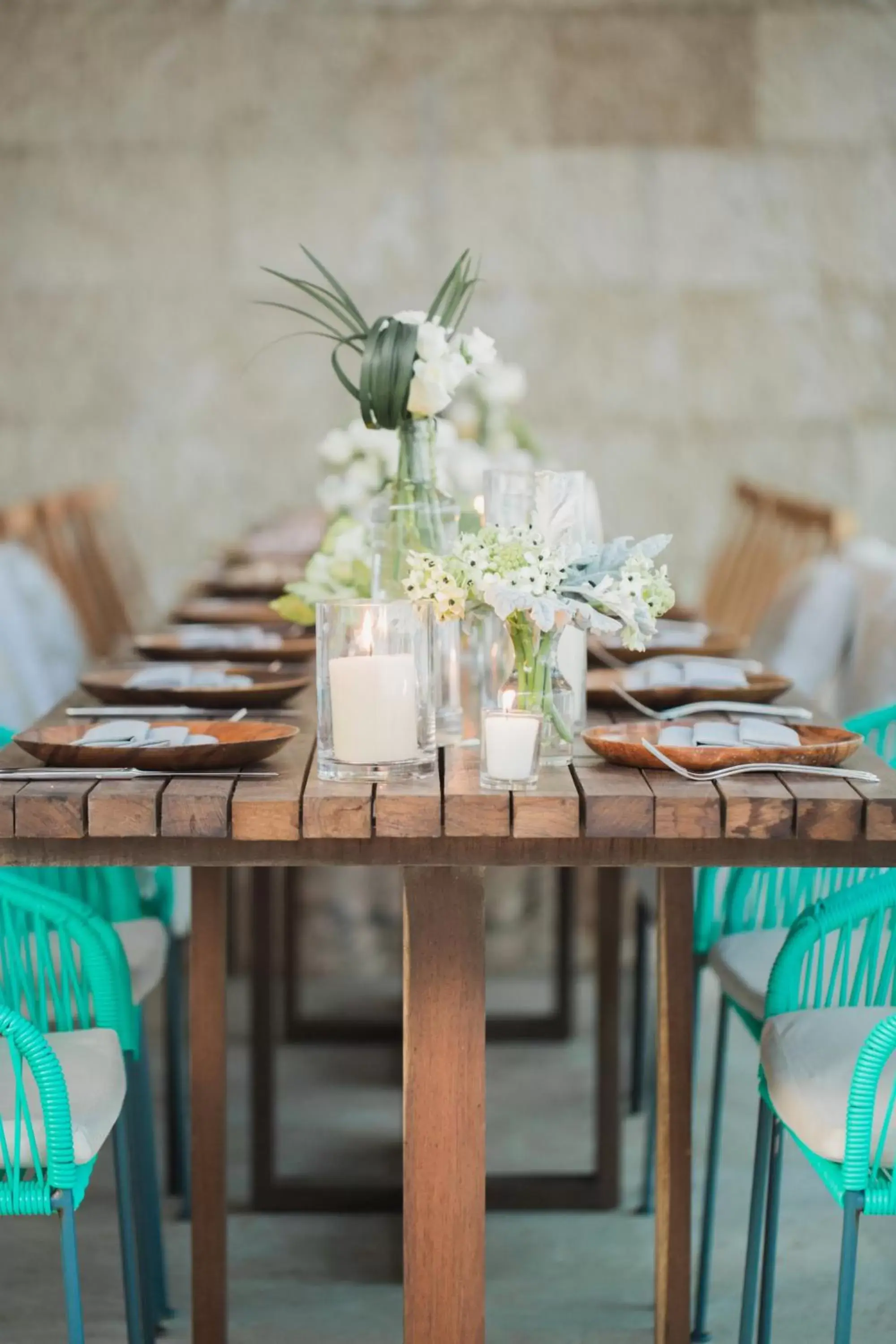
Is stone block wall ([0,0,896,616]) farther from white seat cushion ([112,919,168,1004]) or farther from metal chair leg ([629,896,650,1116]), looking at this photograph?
white seat cushion ([112,919,168,1004])

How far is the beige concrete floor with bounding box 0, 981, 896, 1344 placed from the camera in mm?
2414

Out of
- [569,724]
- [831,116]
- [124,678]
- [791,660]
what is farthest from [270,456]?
[569,724]

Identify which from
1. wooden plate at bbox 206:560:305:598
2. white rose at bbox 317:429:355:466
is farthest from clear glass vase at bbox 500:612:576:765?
wooden plate at bbox 206:560:305:598

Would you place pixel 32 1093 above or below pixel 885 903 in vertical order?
below

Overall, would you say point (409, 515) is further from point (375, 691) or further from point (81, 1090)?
point (81, 1090)

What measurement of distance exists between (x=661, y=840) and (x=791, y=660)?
1633 millimetres

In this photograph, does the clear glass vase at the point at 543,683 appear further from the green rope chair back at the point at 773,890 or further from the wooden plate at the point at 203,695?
the green rope chair back at the point at 773,890

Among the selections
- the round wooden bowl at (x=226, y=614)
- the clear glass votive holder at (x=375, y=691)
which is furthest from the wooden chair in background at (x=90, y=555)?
the clear glass votive holder at (x=375, y=691)

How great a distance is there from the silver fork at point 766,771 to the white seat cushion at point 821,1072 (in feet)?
1.04

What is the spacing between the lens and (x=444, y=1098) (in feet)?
5.85

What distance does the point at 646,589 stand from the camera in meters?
1.77

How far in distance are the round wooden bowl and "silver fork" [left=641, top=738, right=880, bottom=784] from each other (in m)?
1.49

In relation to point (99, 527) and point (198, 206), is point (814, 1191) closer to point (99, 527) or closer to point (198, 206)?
point (99, 527)

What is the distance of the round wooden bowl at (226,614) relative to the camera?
3150 millimetres
